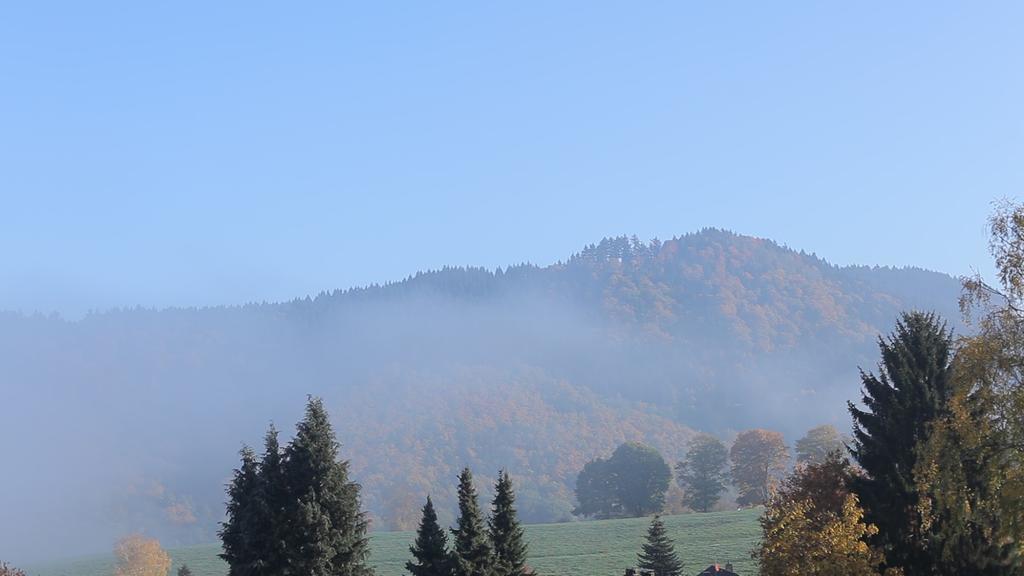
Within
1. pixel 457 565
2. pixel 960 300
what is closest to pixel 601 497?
pixel 457 565

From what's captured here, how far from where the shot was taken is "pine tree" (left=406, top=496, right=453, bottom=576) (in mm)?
46344

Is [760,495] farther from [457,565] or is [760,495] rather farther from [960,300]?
[960,300]

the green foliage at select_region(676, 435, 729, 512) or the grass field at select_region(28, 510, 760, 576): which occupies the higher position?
the green foliage at select_region(676, 435, 729, 512)

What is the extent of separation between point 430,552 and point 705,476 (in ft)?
414

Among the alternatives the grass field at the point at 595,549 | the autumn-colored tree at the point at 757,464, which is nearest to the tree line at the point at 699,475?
the autumn-colored tree at the point at 757,464

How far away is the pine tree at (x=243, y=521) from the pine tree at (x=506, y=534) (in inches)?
430

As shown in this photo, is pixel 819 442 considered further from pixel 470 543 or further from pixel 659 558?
pixel 470 543

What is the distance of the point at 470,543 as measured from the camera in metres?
46.5

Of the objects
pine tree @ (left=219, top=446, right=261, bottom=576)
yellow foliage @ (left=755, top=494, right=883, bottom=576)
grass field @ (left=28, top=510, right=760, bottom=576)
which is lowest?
grass field @ (left=28, top=510, right=760, bottom=576)

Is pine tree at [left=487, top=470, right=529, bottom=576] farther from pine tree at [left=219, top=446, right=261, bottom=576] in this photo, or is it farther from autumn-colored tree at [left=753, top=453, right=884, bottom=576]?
autumn-colored tree at [left=753, top=453, right=884, bottom=576]

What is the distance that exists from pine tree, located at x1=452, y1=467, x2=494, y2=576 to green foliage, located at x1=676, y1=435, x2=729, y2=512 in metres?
120

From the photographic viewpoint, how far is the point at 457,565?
4591 cm

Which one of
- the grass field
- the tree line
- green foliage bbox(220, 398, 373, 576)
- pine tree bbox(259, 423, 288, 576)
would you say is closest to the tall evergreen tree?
green foliage bbox(220, 398, 373, 576)

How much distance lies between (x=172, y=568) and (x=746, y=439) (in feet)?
291
